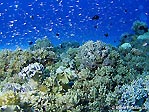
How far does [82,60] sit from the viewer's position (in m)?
4.58

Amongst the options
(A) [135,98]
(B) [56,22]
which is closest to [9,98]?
(A) [135,98]

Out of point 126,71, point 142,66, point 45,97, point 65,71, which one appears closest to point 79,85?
point 65,71

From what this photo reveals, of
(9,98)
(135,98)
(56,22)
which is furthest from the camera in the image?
(56,22)

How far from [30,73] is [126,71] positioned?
151 cm

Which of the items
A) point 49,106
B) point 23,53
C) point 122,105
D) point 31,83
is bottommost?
point 122,105

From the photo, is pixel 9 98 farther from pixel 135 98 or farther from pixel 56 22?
pixel 56 22

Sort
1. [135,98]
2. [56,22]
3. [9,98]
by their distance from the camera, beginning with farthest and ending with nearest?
1. [56,22]
2. [135,98]
3. [9,98]

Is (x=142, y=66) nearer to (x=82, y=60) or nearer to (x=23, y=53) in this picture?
(x=82, y=60)

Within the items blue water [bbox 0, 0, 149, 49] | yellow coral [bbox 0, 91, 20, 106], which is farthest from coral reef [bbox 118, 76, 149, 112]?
blue water [bbox 0, 0, 149, 49]

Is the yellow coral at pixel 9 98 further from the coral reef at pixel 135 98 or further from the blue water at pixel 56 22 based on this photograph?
the blue water at pixel 56 22

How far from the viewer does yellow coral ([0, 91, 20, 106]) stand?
3063mm

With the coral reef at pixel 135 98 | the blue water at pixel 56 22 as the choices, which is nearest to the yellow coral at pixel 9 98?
the coral reef at pixel 135 98

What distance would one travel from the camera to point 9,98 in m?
3.11

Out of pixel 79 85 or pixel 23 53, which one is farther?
pixel 23 53
